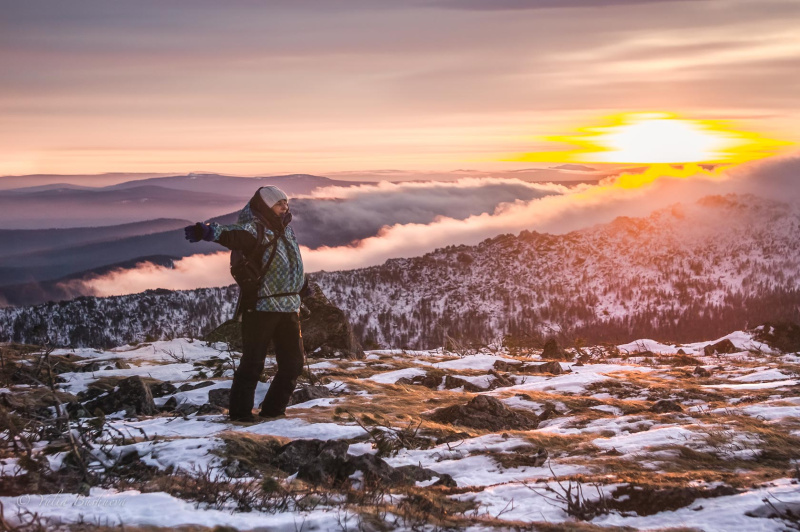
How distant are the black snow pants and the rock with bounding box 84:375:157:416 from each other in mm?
2453

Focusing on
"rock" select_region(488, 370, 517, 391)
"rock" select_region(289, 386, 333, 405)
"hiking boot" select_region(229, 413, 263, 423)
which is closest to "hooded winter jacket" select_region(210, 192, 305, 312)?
"hiking boot" select_region(229, 413, 263, 423)

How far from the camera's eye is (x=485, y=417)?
1085 centimetres

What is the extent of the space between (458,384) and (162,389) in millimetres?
6783

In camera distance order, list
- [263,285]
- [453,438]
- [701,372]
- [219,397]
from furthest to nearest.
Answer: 1. [701,372]
2. [219,397]
3. [263,285]
4. [453,438]

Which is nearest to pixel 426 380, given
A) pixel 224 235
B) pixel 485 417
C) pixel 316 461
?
pixel 485 417

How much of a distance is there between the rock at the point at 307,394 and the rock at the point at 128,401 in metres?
2.49

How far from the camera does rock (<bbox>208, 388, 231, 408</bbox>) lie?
11.9 meters

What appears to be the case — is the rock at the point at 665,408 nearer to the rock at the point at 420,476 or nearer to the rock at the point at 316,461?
the rock at the point at 420,476

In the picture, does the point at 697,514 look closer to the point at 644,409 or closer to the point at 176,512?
the point at 176,512

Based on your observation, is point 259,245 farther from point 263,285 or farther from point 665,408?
point 665,408

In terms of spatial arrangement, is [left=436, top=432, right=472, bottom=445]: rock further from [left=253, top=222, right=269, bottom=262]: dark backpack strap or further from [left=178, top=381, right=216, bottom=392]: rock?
[left=178, top=381, right=216, bottom=392]: rock

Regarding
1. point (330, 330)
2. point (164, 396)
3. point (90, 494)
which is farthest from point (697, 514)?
point (330, 330)

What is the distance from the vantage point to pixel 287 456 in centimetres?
776

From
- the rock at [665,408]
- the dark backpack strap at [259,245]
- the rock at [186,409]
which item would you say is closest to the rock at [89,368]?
the rock at [186,409]
